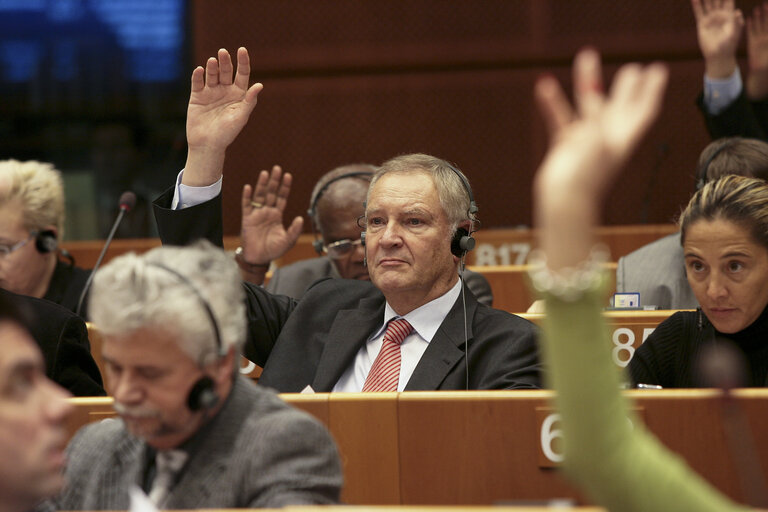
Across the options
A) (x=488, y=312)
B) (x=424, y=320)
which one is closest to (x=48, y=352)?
(x=424, y=320)

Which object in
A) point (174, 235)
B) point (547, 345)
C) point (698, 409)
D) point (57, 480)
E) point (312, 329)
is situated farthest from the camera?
point (312, 329)

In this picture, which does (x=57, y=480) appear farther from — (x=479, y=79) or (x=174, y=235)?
(x=479, y=79)

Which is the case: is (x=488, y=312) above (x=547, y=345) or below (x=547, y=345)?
below

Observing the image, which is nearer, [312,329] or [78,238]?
[312,329]

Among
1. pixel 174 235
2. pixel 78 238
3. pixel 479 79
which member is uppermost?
pixel 479 79

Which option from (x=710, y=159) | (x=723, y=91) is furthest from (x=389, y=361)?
(x=723, y=91)

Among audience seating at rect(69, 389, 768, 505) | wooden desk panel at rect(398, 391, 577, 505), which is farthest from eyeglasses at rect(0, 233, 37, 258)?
wooden desk panel at rect(398, 391, 577, 505)

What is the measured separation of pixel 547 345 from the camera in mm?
1142

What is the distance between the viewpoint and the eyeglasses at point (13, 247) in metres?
3.52

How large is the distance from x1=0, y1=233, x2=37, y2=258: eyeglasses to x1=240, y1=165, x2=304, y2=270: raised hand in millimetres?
789

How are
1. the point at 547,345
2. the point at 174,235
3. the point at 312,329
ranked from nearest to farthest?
the point at 547,345
the point at 174,235
the point at 312,329

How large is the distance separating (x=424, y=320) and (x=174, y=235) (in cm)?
73

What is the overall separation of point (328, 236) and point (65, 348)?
139cm

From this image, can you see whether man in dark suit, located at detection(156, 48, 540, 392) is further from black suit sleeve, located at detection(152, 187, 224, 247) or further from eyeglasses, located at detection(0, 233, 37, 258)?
eyeglasses, located at detection(0, 233, 37, 258)
